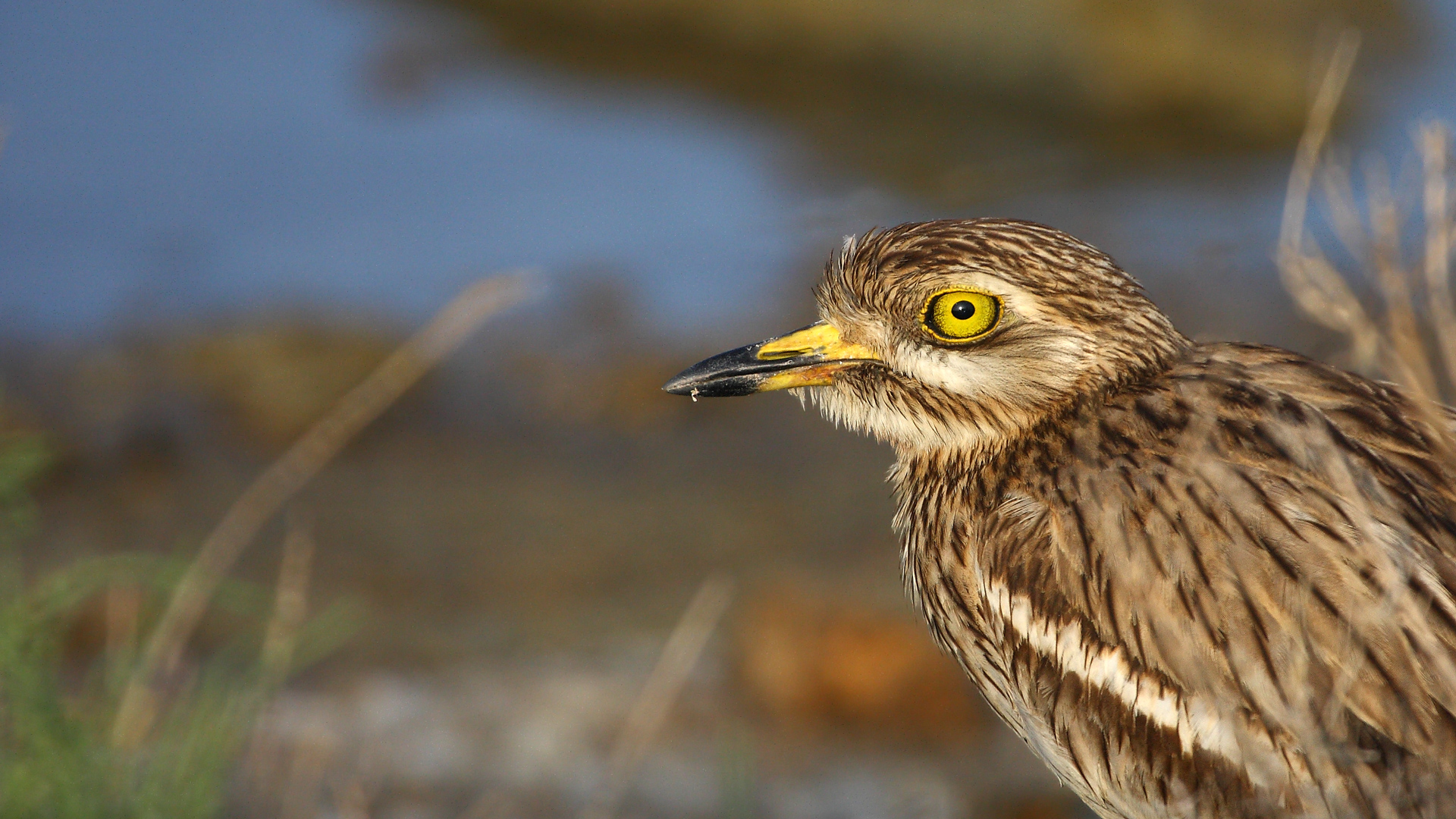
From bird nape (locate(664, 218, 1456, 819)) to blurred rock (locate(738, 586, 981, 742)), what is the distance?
3.11m

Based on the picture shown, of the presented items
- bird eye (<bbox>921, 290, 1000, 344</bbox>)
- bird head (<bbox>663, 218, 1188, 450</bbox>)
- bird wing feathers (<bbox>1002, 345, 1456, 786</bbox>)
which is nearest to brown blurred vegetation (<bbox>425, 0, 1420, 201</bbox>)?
bird head (<bbox>663, 218, 1188, 450</bbox>)

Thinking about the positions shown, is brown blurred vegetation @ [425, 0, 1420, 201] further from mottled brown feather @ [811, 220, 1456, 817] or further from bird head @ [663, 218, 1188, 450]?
mottled brown feather @ [811, 220, 1456, 817]

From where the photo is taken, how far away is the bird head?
2.95 m

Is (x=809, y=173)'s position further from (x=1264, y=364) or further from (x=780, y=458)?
(x=1264, y=364)

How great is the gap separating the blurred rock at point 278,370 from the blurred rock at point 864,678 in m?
3.18

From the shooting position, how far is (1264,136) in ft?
43.9

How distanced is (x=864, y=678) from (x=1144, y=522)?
12.6 ft

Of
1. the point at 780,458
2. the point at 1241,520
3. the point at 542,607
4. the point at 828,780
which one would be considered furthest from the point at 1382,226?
the point at 780,458

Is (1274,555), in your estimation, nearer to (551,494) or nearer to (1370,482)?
(1370,482)

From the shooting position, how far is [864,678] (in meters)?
6.33

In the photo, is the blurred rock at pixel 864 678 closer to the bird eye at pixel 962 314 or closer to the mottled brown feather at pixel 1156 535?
the mottled brown feather at pixel 1156 535

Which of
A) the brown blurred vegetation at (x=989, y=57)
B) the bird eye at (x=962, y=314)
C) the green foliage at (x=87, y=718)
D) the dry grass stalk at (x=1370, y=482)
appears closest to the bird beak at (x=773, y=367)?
the bird eye at (x=962, y=314)

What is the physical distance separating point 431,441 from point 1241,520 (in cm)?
637

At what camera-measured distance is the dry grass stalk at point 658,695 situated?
3680 millimetres
